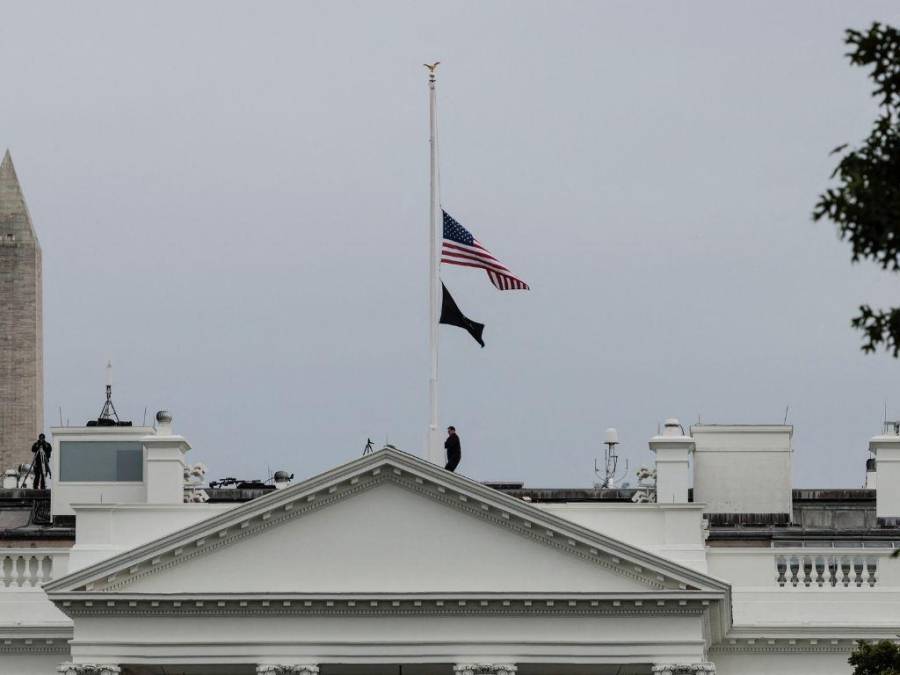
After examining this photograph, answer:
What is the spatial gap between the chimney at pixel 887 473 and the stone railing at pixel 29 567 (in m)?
18.4

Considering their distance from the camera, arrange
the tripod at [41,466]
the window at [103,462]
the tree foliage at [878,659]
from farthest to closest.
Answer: the tripod at [41,466], the window at [103,462], the tree foliage at [878,659]

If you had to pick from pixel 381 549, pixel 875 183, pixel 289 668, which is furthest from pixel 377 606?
pixel 875 183

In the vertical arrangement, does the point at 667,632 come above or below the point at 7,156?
below

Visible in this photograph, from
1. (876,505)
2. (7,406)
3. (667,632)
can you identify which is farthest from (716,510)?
(7,406)

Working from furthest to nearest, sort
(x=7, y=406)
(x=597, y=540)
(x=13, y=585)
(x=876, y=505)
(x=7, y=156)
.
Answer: (x=7, y=156)
(x=7, y=406)
(x=876, y=505)
(x=13, y=585)
(x=597, y=540)

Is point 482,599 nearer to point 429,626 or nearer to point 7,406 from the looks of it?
point 429,626

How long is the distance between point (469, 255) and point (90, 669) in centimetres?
1263

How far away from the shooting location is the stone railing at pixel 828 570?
→ 63219 mm

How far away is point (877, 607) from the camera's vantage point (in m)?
63.1

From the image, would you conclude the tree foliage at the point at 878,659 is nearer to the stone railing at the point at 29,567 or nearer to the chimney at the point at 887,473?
the chimney at the point at 887,473

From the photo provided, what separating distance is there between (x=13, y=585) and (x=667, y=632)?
14.3 metres

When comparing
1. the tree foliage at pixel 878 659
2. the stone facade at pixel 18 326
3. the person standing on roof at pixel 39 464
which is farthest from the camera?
the stone facade at pixel 18 326

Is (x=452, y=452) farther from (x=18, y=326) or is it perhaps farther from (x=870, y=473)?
(x=18, y=326)

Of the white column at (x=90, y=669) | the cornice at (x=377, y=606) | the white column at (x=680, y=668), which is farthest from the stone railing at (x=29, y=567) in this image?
the white column at (x=680, y=668)
